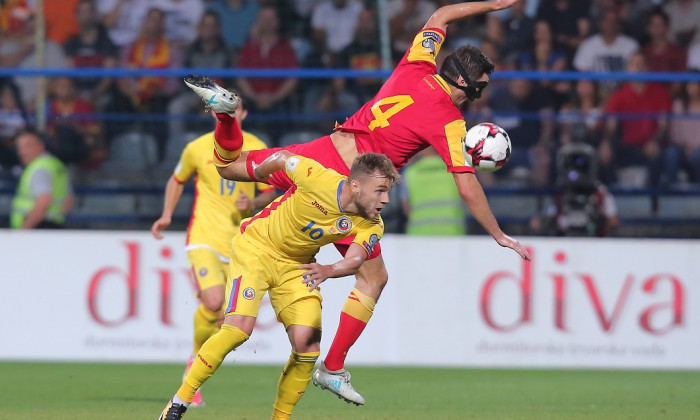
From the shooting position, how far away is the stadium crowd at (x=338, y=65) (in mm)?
12109

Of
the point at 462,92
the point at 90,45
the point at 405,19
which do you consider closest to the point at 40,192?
the point at 90,45

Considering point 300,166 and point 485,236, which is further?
point 485,236

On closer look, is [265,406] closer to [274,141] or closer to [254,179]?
[254,179]

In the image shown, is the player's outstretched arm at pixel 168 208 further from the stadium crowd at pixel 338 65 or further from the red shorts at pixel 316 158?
the stadium crowd at pixel 338 65

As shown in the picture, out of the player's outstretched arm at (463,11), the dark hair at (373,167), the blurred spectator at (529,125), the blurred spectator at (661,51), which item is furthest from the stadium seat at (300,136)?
the dark hair at (373,167)

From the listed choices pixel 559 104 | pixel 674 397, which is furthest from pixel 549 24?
pixel 674 397

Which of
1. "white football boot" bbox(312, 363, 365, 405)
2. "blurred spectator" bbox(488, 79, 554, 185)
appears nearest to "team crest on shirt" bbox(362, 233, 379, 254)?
"white football boot" bbox(312, 363, 365, 405)

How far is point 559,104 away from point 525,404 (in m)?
4.52

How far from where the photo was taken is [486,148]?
680 cm

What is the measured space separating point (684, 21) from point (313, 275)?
28.2ft

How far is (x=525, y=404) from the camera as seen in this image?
8.47 meters

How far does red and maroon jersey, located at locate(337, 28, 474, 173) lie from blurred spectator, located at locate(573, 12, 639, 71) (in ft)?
20.0

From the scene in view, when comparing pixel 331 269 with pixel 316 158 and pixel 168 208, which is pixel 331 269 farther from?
pixel 168 208

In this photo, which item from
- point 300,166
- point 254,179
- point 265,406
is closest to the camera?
point 300,166
